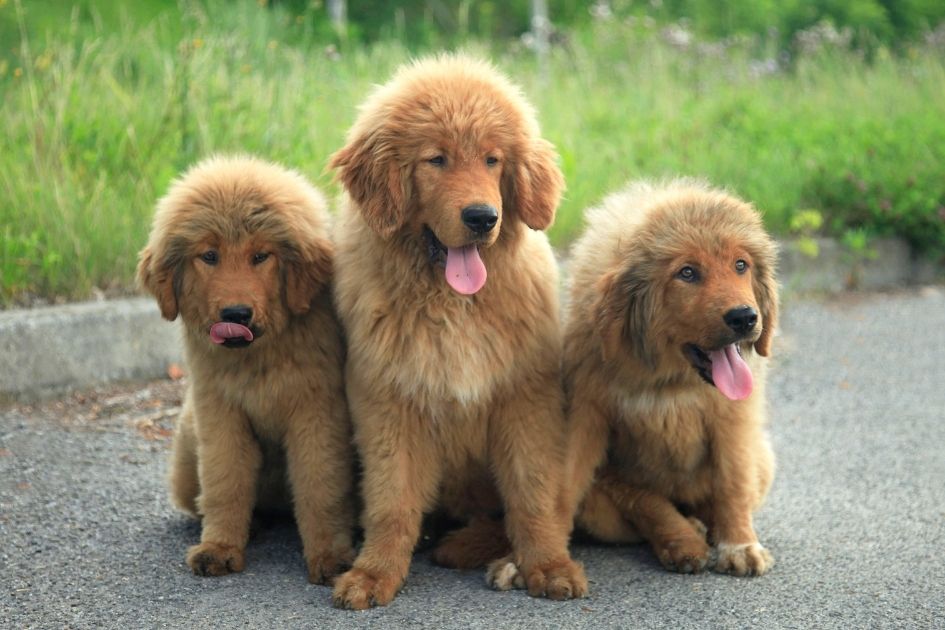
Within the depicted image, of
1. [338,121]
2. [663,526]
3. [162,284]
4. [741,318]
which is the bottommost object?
[663,526]

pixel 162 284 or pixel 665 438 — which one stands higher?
pixel 162 284

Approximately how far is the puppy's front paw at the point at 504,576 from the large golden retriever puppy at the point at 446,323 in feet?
0.15

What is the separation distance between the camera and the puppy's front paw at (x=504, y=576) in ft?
15.5

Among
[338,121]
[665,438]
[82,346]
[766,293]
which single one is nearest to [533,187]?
[766,293]

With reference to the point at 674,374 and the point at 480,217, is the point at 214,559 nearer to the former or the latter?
the point at 480,217

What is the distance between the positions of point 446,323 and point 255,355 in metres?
0.80

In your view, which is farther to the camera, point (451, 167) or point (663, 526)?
point (663, 526)

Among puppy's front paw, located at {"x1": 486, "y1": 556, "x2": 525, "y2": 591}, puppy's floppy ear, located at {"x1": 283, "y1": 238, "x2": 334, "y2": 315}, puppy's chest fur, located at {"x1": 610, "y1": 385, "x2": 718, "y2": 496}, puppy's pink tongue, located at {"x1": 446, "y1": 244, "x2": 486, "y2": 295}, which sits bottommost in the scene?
puppy's front paw, located at {"x1": 486, "y1": 556, "x2": 525, "y2": 591}

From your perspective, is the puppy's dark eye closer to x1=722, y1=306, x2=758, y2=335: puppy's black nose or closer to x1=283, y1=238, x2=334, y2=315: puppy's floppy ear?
x1=722, y1=306, x2=758, y2=335: puppy's black nose

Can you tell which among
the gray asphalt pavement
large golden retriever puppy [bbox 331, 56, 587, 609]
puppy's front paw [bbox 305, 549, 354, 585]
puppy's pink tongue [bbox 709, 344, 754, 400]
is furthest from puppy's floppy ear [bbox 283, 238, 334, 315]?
puppy's pink tongue [bbox 709, 344, 754, 400]

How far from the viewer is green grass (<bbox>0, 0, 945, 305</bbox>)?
778cm

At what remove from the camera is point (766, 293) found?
4.93 meters

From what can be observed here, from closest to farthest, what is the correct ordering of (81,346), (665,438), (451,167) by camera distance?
1. (451,167)
2. (665,438)
3. (81,346)

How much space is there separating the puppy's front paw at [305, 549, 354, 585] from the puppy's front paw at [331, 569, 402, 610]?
165 mm
